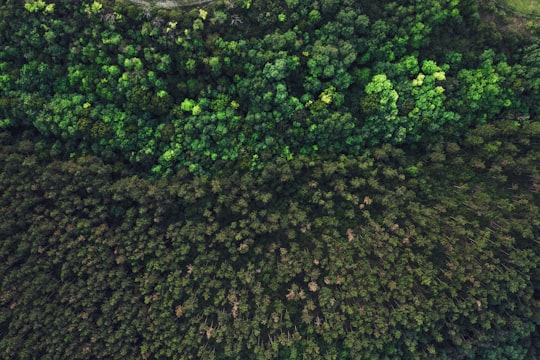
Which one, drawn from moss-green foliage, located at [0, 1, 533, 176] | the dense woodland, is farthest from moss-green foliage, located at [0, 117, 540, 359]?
moss-green foliage, located at [0, 1, 533, 176]

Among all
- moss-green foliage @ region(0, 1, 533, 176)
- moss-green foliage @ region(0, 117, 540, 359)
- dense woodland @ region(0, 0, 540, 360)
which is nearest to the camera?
moss-green foliage @ region(0, 117, 540, 359)

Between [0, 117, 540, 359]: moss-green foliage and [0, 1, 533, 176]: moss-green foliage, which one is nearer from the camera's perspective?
[0, 117, 540, 359]: moss-green foliage

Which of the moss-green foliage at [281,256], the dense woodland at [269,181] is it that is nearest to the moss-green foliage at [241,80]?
the dense woodland at [269,181]

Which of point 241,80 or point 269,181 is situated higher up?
point 241,80

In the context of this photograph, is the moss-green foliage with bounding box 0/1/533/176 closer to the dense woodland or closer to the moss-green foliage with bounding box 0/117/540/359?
the dense woodland

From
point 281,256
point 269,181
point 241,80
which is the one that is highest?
point 241,80

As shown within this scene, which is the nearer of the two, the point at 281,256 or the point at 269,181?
the point at 281,256

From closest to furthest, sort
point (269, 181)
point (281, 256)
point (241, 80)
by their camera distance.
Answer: point (281, 256), point (241, 80), point (269, 181)

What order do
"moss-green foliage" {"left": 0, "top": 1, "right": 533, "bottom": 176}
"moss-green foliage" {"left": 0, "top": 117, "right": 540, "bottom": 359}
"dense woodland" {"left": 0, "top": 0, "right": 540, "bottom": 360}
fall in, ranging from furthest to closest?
1. "moss-green foliage" {"left": 0, "top": 1, "right": 533, "bottom": 176}
2. "dense woodland" {"left": 0, "top": 0, "right": 540, "bottom": 360}
3. "moss-green foliage" {"left": 0, "top": 117, "right": 540, "bottom": 359}

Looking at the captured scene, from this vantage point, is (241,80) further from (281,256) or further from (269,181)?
(281,256)

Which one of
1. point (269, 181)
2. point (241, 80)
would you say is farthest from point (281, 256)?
point (241, 80)
